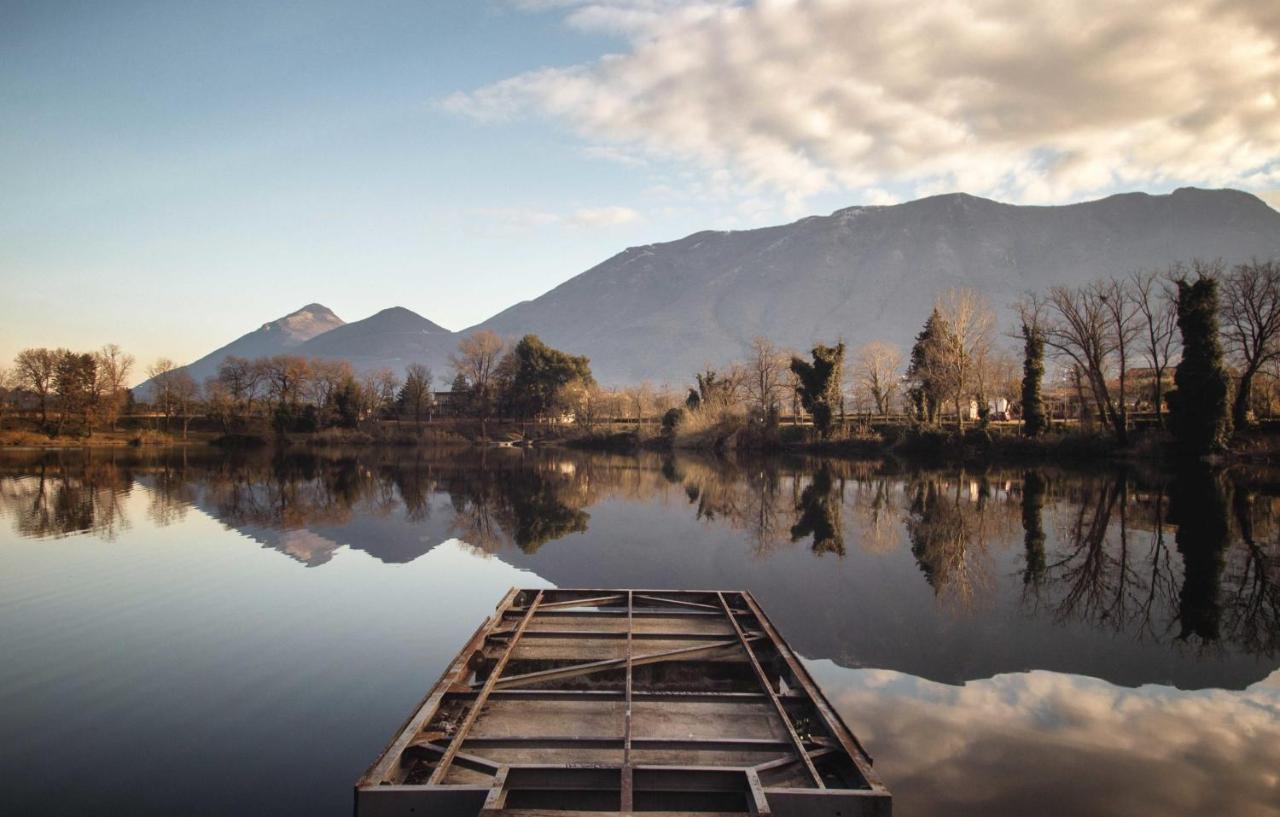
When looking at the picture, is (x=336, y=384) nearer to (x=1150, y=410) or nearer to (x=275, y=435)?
(x=275, y=435)

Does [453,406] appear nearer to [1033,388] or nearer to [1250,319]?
[1033,388]

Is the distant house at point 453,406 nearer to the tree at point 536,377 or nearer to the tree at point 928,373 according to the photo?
the tree at point 536,377

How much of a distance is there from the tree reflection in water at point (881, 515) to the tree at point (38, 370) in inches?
1134

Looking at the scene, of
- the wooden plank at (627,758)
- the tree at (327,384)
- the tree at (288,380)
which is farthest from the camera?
the tree at (288,380)

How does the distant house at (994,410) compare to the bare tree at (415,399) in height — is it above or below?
below

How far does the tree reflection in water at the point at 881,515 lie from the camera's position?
15.4 m

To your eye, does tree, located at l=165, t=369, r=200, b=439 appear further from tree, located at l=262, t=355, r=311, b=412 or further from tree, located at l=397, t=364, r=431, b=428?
tree, located at l=397, t=364, r=431, b=428

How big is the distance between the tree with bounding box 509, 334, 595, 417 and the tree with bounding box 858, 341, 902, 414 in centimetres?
3352

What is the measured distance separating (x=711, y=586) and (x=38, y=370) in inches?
3277

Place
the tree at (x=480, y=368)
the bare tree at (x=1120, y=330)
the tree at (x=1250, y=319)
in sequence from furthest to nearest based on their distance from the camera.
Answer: the tree at (x=480, y=368) → the bare tree at (x=1120, y=330) → the tree at (x=1250, y=319)

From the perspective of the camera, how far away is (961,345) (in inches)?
2111

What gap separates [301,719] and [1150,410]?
199ft

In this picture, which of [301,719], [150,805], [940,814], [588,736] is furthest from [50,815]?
[940,814]

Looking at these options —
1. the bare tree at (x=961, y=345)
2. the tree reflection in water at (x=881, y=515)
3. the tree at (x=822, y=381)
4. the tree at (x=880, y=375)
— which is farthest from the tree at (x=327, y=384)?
the bare tree at (x=961, y=345)
